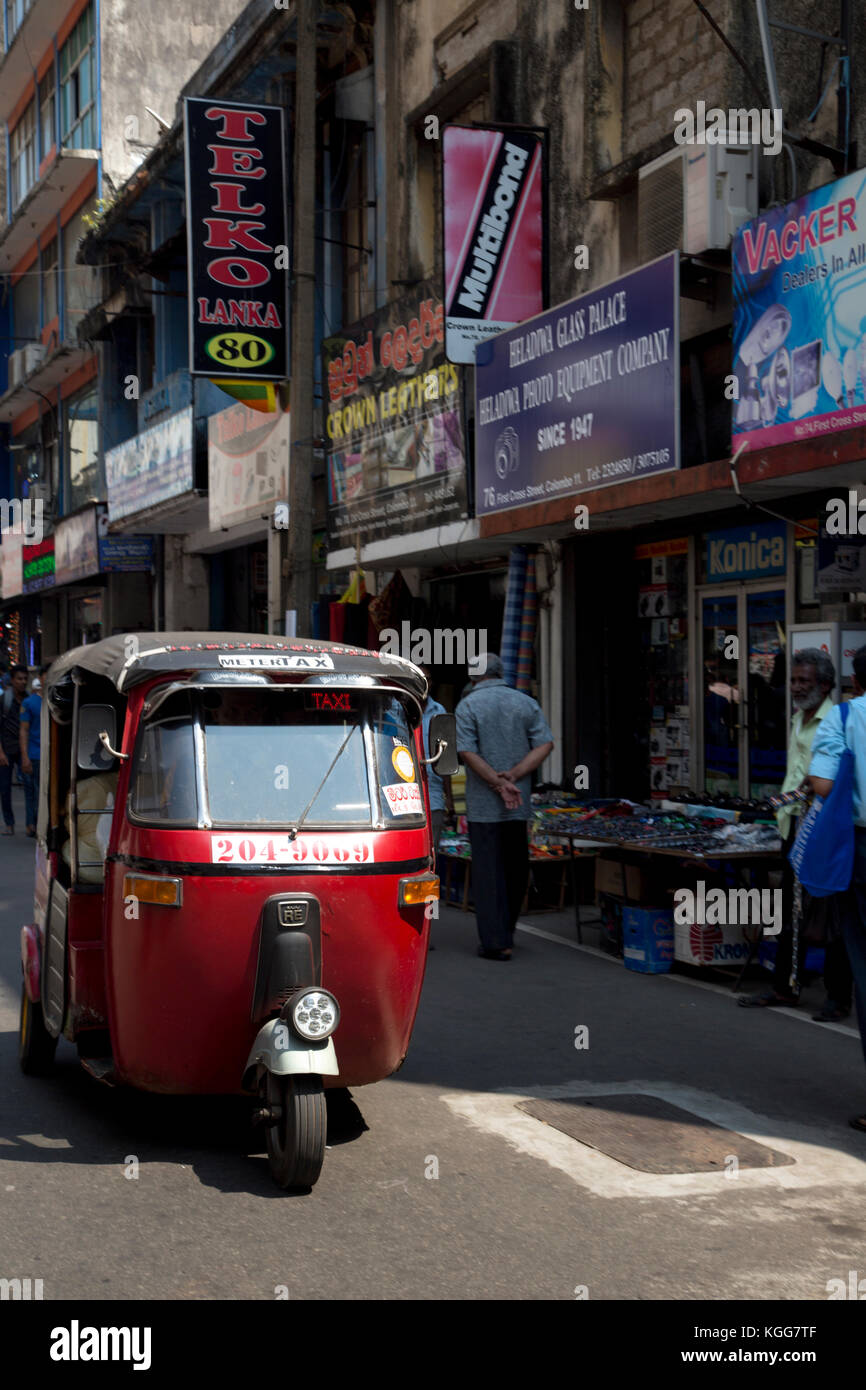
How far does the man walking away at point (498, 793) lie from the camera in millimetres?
10297

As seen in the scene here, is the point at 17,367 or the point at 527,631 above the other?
the point at 17,367

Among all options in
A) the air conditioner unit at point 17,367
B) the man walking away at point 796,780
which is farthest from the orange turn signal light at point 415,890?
the air conditioner unit at point 17,367

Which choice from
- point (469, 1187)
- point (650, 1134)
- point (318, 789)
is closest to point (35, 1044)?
point (318, 789)

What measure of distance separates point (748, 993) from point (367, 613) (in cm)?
923

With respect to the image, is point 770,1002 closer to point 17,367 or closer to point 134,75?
point 134,75

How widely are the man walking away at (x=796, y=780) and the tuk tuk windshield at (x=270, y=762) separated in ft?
9.43

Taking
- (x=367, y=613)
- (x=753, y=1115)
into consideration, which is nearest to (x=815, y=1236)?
(x=753, y=1115)

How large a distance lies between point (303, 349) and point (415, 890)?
10.1m

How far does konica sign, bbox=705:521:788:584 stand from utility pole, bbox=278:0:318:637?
4229mm

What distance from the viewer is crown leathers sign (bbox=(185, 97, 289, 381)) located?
60.7 ft

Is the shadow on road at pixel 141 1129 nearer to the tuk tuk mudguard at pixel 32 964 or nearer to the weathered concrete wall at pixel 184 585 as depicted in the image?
the tuk tuk mudguard at pixel 32 964

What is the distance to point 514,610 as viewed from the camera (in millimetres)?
14883

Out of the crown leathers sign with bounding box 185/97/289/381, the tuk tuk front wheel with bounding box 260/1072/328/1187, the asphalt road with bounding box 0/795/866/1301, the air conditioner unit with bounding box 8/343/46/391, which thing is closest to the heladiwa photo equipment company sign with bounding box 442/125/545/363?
the crown leathers sign with bounding box 185/97/289/381
